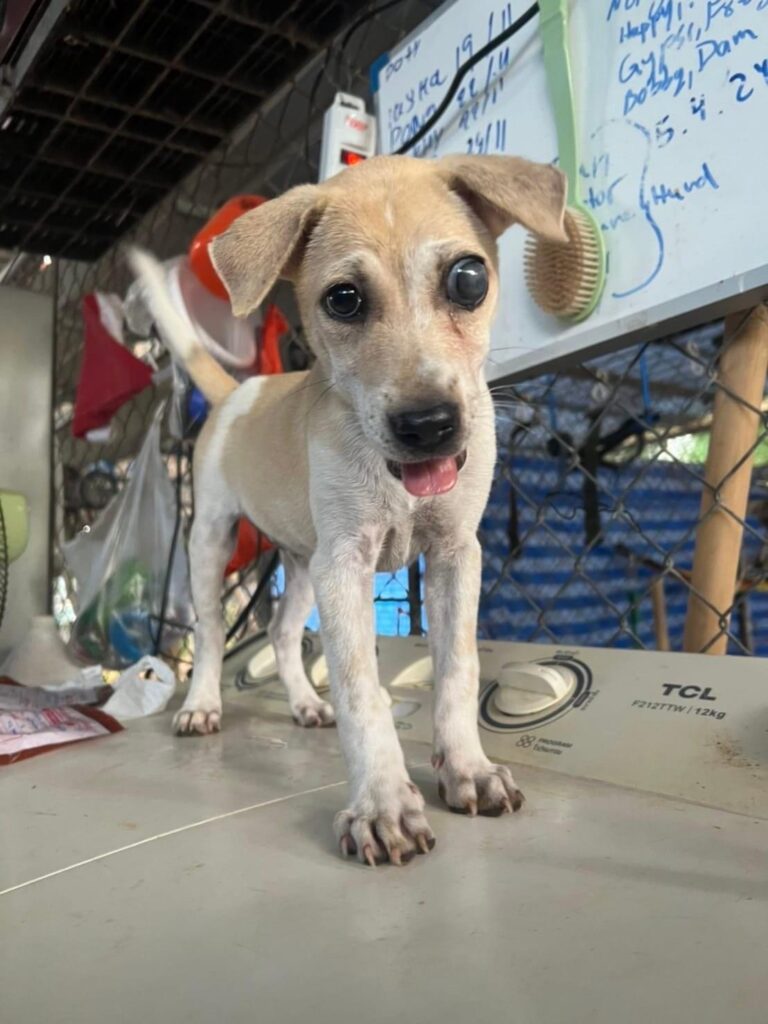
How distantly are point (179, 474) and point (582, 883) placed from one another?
1.87m

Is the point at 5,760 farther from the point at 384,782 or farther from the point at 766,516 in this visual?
the point at 766,516

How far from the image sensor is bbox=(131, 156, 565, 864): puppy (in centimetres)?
80

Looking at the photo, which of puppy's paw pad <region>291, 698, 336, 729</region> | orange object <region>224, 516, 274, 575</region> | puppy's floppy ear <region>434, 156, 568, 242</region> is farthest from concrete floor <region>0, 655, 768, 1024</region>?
orange object <region>224, 516, 274, 575</region>

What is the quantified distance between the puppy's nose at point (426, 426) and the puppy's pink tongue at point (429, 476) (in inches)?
2.0

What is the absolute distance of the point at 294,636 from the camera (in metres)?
1.53

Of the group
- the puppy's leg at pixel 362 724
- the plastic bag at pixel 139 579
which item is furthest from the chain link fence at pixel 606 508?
the plastic bag at pixel 139 579

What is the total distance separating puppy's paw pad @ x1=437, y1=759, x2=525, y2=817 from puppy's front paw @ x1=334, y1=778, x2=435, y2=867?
5cm

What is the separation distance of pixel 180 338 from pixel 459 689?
1150 mm

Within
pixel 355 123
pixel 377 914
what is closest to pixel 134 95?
pixel 355 123

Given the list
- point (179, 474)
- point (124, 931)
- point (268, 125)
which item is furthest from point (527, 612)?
point (268, 125)

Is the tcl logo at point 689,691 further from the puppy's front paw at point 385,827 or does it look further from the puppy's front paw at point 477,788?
the puppy's front paw at point 385,827

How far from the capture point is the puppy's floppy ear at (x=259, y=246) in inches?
36.3

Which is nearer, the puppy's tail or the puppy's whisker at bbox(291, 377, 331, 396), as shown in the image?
the puppy's whisker at bbox(291, 377, 331, 396)

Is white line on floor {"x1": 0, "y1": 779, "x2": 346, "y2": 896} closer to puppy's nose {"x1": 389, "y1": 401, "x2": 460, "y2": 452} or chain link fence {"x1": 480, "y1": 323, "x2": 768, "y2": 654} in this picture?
puppy's nose {"x1": 389, "y1": 401, "x2": 460, "y2": 452}
